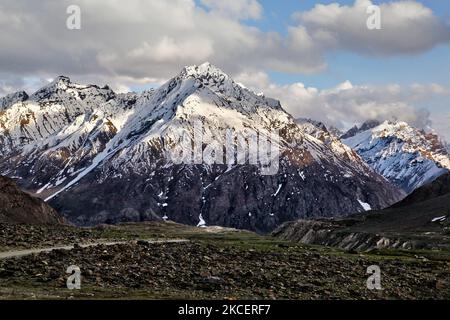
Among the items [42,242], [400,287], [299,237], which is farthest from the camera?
[299,237]

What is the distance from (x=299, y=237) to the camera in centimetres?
19662

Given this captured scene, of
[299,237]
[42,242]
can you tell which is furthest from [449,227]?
[42,242]

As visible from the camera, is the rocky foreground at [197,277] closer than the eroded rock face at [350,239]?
Yes

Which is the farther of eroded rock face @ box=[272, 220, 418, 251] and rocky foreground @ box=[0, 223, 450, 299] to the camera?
eroded rock face @ box=[272, 220, 418, 251]

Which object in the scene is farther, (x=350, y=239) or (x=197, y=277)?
(x=350, y=239)

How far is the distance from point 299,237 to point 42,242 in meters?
126

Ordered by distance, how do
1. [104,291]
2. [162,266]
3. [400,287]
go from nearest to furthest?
[104,291], [400,287], [162,266]

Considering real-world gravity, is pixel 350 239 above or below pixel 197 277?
above
